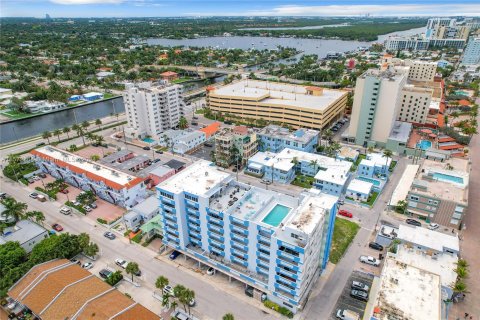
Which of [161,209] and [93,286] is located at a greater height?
[161,209]

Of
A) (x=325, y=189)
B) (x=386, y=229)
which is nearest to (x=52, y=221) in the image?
(x=325, y=189)

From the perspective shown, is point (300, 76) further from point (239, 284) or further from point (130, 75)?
point (239, 284)

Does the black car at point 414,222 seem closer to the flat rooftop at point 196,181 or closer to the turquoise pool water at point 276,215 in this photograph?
the turquoise pool water at point 276,215

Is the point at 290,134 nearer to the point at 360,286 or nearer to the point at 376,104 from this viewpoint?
the point at 376,104

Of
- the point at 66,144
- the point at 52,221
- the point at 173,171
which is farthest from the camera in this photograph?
the point at 66,144

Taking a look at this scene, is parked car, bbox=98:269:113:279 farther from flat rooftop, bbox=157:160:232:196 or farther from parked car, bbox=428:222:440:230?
parked car, bbox=428:222:440:230

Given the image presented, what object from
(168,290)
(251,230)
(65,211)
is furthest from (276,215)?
(65,211)

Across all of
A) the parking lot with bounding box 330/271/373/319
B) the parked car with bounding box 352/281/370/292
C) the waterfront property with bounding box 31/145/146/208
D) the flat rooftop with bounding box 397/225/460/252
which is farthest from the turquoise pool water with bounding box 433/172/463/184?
the waterfront property with bounding box 31/145/146/208
